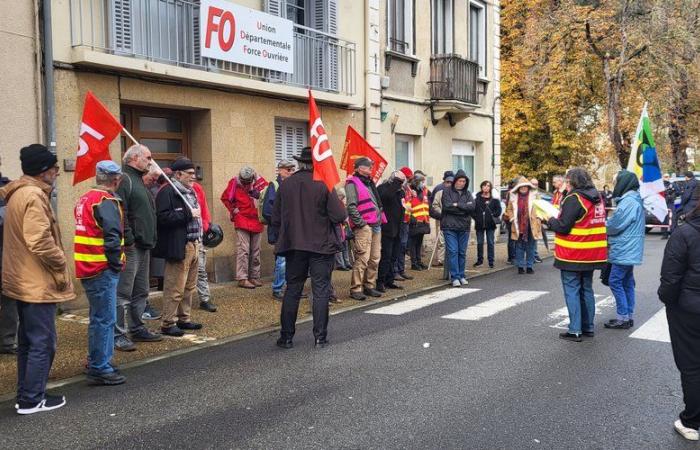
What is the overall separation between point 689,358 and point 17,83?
8065 millimetres

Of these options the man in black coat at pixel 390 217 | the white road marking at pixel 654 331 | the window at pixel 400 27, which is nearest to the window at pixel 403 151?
the window at pixel 400 27

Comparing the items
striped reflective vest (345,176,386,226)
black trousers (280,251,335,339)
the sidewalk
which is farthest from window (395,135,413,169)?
black trousers (280,251,335,339)

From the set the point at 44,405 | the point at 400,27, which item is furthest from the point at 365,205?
the point at 400,27

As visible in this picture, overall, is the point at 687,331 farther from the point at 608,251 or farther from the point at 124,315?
the point at 124,315

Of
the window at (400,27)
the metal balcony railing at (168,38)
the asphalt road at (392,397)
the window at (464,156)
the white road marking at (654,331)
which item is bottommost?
the white road marking at (654,331)

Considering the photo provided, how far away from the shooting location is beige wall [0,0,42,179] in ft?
28.6

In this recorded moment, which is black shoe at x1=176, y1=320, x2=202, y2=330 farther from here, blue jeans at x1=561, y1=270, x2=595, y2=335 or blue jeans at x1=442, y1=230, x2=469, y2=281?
blue jeans at x1=442, y1=230, x2=469, y2=281

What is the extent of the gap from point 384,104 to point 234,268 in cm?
614

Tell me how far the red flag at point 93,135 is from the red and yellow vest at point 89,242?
131 cm

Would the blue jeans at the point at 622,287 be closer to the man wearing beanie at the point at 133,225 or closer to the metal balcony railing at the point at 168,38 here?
the man wearing beanie at the point at 133,225

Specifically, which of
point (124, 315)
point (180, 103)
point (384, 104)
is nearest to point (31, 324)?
point (124, 315)

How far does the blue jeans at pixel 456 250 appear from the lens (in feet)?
38.6

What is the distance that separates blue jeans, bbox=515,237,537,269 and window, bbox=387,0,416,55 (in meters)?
5.90

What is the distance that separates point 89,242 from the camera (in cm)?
579
